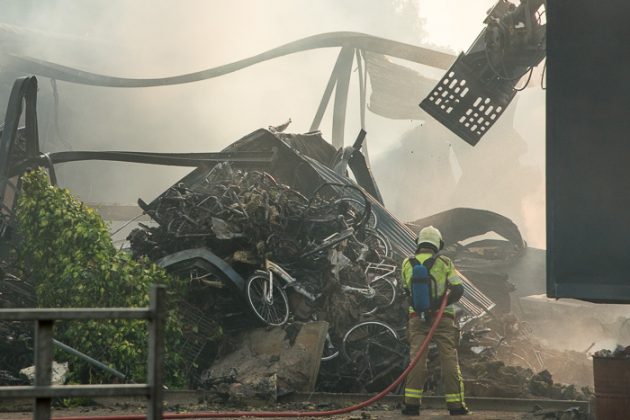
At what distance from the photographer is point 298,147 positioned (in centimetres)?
1698

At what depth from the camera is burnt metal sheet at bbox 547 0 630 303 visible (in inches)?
298

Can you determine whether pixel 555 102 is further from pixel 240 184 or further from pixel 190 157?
pixel 190 157

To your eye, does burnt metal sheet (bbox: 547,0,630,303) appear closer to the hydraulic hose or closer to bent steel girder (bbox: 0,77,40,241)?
the hydraulic hose

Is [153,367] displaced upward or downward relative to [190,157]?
downward

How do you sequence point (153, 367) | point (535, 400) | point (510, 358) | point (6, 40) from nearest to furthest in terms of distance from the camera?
point (153, 367)
point (535, 400)
point (510, 358)
point (6, 40)

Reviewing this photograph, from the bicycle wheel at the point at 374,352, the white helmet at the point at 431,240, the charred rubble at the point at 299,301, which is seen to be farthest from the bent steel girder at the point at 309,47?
the white helmet at the point at 431,240

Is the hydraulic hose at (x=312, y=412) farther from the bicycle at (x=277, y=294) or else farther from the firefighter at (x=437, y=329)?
the bicycle at (x=277, y=294)

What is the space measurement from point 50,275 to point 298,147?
19.4ft

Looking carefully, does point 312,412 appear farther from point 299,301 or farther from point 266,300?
point 299,301

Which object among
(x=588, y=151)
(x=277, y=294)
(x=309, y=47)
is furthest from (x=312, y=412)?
(x=309, y=47)

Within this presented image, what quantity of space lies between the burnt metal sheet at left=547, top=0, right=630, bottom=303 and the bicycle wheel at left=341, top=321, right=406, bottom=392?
158 inches

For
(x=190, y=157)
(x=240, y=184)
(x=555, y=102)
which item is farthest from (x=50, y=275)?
(x=555, y=102)

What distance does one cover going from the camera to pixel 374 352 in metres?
11.7

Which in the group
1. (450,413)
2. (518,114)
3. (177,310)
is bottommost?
(450,413)
